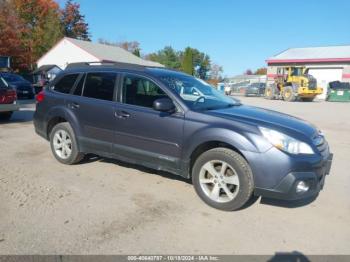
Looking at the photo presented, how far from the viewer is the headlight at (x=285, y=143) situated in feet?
13.3


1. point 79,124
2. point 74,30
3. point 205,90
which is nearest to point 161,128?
point 205,90

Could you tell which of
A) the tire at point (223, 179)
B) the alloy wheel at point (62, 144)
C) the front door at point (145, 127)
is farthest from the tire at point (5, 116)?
the tire at point (223, 179)

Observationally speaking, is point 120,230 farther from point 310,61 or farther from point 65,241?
point 310,61

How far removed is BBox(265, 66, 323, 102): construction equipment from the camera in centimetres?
2816

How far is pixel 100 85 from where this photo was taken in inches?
222

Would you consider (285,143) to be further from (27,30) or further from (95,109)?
(27,30)

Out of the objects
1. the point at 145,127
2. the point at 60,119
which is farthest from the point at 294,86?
the point at 145,127

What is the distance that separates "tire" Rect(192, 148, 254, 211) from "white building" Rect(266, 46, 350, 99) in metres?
34.5

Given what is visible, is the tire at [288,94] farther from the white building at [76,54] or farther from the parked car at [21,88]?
the white building at [76,54]

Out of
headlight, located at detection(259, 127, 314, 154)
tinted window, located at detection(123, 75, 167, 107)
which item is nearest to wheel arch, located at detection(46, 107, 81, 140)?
tinted window, located at detection(123, 75, 167, 107)

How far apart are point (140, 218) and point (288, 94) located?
26783mm

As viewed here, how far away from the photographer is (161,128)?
15.7ft

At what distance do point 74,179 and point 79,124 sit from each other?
0.96 meters

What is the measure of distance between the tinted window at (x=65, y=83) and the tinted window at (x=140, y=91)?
1258 millimetres
